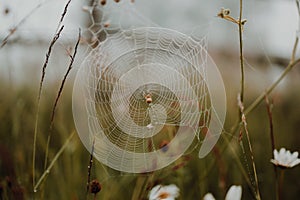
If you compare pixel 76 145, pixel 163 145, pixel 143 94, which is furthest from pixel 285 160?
pixel 76 145

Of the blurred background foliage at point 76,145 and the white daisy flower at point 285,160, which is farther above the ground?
the white daisy flower at point 285,160

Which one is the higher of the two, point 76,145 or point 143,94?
point 143,94

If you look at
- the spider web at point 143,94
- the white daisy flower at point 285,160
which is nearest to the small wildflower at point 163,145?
the spider web at point 143,94

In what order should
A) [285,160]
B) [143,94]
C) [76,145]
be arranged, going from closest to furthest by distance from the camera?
[285,160] < [143,94] < [76,145]

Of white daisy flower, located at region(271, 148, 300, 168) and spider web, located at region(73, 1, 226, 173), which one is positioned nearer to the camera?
white daisy flower, located at region(271, 148, 300, 168)

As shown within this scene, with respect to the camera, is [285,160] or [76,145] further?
[76,145]

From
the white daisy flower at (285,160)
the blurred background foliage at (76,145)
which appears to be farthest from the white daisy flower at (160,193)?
the white daisy flower at (285,160)

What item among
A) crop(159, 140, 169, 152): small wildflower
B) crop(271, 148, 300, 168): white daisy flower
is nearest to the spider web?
crop(159, 140, 169, 152): small wildflower

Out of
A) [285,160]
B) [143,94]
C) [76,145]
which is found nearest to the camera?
[285,160]

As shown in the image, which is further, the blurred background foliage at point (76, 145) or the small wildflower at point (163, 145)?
the blurred background foliage at point (76, 145)

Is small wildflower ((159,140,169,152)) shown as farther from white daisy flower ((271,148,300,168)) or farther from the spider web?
white daisy flower ((271,148,300,168))

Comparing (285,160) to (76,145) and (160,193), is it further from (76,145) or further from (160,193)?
(76,145)

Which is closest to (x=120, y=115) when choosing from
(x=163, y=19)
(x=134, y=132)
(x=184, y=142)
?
(x=134, y=132)

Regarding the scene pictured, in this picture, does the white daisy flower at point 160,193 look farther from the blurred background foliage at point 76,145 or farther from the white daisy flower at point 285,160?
the white daisy flower at point 285,160
